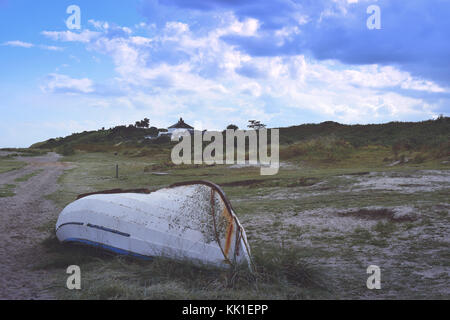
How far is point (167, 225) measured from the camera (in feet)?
24.0

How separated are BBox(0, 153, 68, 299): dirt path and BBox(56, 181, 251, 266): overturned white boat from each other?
40.6 inches

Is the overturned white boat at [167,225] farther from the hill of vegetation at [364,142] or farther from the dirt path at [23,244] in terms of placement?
the hill of vegetation at [364,142]

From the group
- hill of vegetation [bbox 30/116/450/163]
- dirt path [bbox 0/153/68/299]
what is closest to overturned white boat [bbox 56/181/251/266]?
dirt path [bbox 0/153/68/299]

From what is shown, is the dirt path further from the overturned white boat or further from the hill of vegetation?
the hill of vegetation

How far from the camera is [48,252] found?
8766 millimetres

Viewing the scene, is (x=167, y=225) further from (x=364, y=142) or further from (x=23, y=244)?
(x=364, y=142)

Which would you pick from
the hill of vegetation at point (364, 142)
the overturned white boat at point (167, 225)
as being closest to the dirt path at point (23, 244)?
the overturned white boat at point (167, 225)

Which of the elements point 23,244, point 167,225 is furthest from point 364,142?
point 167,225

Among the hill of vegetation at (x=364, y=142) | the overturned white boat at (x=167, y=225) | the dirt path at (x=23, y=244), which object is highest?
the hill of vegetation at (x=364, y=142)

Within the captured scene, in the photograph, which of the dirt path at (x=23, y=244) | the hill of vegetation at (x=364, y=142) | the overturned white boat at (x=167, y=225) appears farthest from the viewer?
the hill of vegetation at (x=364, y=142)

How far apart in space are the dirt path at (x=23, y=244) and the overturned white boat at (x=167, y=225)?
1.03 meters

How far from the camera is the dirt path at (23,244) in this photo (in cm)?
645
